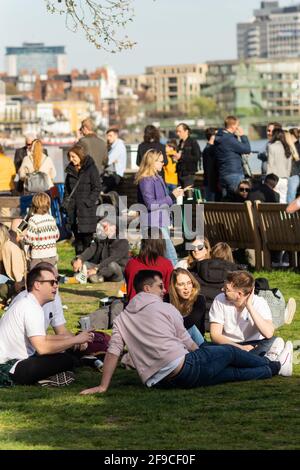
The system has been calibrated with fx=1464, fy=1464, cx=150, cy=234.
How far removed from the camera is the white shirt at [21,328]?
32.5 feet

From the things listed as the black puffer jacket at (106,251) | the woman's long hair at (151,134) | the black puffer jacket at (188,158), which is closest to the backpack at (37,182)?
the woman's long hair at (151,134)

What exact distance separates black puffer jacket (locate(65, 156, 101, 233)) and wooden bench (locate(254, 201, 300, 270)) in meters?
1.94

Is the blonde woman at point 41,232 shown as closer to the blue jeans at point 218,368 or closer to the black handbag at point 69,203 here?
the black handbag at point 69,203

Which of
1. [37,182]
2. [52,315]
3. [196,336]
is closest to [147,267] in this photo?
[196,336]

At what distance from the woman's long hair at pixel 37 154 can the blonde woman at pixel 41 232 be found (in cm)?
522

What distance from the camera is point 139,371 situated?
9703mm

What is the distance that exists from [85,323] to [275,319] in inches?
64.5

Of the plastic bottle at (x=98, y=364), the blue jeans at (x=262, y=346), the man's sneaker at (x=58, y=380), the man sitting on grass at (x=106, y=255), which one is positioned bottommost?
the man sitting on grass at (x=106, y=255)

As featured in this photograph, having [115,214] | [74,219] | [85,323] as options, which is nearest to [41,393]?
[85,323]

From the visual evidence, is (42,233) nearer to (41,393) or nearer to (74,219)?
(74,219)

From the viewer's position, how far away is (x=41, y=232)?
14852 millimetres

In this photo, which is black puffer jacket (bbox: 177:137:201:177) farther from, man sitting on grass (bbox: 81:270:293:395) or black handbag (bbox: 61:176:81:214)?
man sitting on grass (bbox: 81:270:293:395)

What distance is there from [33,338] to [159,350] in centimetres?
94

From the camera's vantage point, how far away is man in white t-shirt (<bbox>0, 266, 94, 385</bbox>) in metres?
9.91
